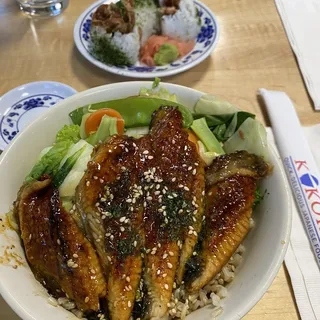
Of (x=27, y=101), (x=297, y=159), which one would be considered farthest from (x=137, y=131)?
(x=27, y=101)

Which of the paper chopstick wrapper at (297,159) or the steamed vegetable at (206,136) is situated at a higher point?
the steamed vegetable at (206,136)

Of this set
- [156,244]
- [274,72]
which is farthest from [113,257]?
[274,72]

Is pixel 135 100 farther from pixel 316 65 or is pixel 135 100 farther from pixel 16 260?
pixel 316 65

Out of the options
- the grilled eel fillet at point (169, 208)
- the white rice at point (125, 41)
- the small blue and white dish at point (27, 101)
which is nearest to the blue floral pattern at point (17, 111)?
the small blue and white dish at point (27, 101)

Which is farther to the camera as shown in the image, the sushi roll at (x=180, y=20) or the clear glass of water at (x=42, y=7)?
the clear glass of water at (x=42, y=7)

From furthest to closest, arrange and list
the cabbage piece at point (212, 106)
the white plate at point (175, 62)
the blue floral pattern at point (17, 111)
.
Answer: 1. the white plate at point (175, 62)
2. the blue floral pattern at point (17, 111)
3. the cabbage piece at point (212, 106)

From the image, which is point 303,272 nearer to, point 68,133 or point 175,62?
point 68,133

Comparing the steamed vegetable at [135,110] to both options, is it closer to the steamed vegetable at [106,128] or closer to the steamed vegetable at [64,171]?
the steamed vegetable at [106,128]

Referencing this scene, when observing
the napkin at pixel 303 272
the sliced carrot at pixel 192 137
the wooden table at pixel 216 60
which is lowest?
the napkin at pixel 303 272
